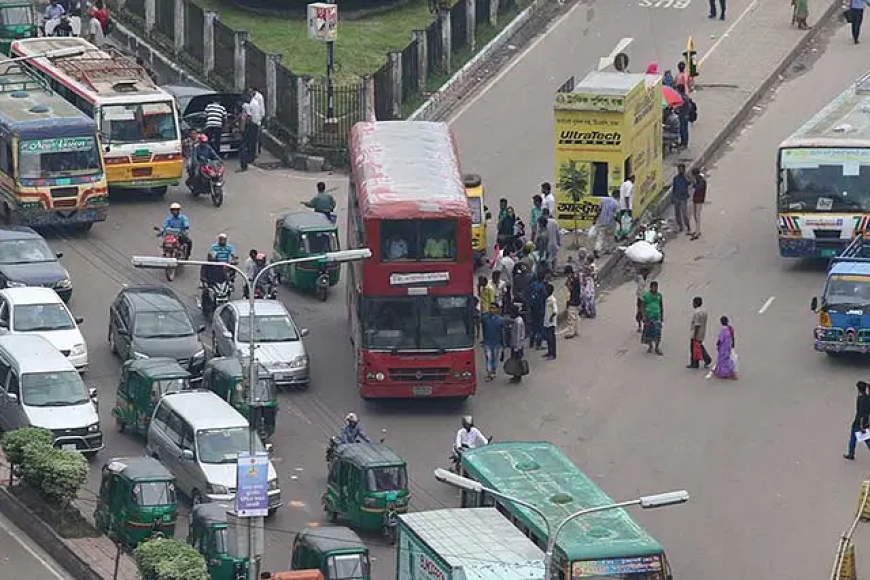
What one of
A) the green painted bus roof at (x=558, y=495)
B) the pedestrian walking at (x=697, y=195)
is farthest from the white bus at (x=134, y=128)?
the green painted bus roof at (x=558, y=495)

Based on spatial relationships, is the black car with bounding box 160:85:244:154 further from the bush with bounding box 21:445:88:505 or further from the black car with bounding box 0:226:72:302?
the bush with bounding box 21:445:88:505

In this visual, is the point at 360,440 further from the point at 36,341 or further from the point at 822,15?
the point at 822,15

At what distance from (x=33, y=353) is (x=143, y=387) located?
2.22 meters

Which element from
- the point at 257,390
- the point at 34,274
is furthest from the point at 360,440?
the point at 34,274

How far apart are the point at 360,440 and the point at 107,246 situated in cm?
1371

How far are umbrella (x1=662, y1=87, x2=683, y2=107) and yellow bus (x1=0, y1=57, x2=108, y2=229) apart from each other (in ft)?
44.2

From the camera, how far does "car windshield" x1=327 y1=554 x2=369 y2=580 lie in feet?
140

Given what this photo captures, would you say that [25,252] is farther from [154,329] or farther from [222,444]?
[222,444]

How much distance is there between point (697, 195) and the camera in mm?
60031

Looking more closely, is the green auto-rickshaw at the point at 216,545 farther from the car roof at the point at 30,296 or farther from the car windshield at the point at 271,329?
the car roof at the point at 30,296

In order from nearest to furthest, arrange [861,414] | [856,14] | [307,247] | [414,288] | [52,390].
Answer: [861,414]
[52,390]
[414,288]
[307,247]
[856,14]

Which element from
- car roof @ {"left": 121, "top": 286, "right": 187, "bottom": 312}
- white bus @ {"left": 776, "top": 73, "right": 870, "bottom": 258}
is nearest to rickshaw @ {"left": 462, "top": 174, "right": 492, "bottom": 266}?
white bus @ {"left": 776, "top": 73, "right": 870, "bottom": 258}

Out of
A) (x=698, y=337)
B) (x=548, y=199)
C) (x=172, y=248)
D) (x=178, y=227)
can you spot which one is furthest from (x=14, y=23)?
(x=698, y=337)

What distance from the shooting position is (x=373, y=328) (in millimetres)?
50781
